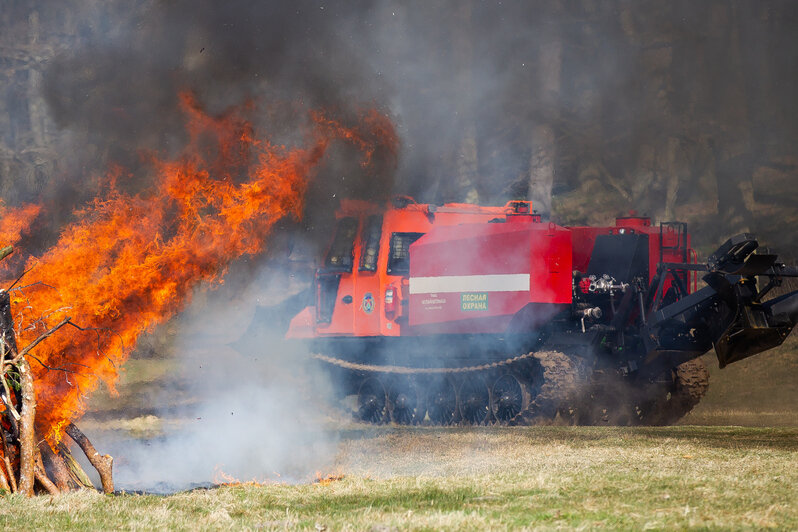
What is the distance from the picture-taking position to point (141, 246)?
470 inches

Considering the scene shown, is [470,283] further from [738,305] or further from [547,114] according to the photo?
[547,114]

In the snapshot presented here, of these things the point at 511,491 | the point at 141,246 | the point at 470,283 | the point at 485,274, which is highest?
the point at 141,246

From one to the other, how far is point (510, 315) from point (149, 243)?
6844 mm

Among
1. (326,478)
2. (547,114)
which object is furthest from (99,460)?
(547,114)

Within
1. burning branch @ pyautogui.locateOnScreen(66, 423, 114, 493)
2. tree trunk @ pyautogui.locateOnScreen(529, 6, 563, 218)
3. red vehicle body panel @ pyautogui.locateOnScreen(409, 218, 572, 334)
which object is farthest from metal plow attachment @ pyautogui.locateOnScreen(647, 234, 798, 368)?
tree trunk @ pyautogui.locateOnScreen(529, 6, 563, 218)

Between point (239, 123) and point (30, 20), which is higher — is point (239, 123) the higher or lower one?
the lower one

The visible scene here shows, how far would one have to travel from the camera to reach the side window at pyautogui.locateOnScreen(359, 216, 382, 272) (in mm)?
17656

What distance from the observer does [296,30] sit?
16.7m

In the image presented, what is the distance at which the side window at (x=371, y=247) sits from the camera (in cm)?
1766

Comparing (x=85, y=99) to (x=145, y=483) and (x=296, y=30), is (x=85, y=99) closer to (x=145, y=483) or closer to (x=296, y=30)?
(x=296, y=30)

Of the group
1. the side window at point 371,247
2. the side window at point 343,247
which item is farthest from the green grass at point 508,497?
the side window at point 343,247

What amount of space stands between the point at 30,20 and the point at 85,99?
2362cm

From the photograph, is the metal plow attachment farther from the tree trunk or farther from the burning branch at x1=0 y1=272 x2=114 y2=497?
the tree trunk

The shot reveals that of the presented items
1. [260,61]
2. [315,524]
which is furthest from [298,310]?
[315,524]
